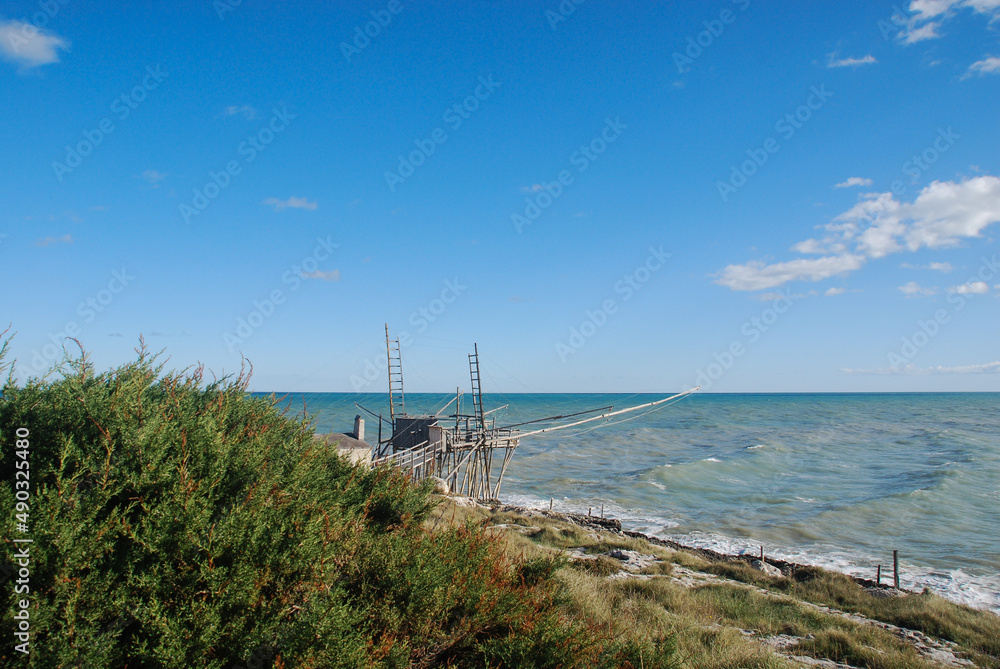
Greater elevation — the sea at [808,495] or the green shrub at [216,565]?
the green shrub at [216,565]

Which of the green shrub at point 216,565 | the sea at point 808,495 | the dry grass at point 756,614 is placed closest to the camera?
the green shrub at point 216,565

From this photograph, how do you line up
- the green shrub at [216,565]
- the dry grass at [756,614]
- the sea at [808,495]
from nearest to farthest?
the green shrub at [216,565] → the dry grass at [756,614] → the sea at [808,495]

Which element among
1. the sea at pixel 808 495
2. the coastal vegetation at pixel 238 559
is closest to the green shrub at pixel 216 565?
the coastal vegetation at pixel 238 559

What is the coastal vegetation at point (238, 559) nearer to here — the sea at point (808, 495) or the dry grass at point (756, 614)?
the dry grass at point (756, 614)

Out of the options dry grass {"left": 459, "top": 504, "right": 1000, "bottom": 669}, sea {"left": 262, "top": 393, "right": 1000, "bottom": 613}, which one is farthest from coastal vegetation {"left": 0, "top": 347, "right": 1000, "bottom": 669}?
sea {"left": 262, "top": 393, "right": 1000, "bottom": 613}

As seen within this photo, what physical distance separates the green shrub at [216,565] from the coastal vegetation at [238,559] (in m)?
0.02

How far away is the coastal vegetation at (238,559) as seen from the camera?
3.39m

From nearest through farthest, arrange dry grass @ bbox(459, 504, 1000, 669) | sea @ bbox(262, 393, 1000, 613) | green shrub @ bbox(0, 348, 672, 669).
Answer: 1. green shrub @ bbox(0, 348, 672, 669)
2. dry grass @ bbox(459, 504, 1000, 669)
3. sea @ bbox(262, 393, 1000, 613)

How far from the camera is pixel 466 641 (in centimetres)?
489

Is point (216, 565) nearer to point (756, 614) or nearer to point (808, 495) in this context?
point (756, 614)

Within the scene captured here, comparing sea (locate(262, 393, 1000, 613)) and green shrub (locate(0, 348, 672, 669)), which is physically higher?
green shrub (locate(0, 348, 672, 669))

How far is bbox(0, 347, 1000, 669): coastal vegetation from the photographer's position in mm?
3391

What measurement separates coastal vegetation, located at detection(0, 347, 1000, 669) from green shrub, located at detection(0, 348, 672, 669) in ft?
0.05

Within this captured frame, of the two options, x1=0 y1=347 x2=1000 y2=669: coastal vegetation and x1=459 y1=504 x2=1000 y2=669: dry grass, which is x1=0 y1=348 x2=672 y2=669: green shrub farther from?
x1=459 y1=504 x2=1000 y2=669: dry grass
